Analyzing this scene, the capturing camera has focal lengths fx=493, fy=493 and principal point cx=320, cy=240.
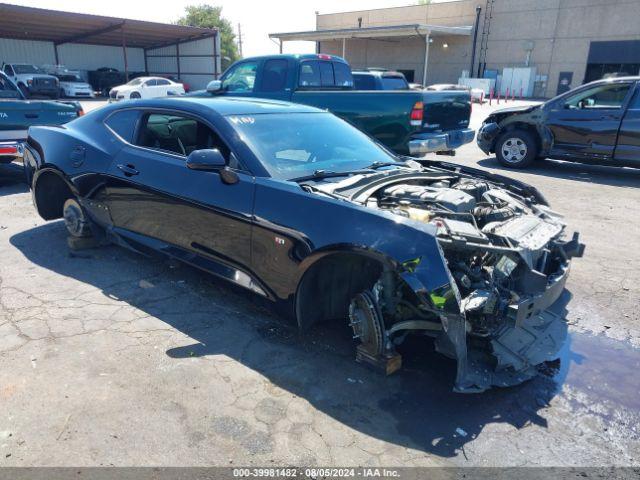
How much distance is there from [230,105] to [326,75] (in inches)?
231

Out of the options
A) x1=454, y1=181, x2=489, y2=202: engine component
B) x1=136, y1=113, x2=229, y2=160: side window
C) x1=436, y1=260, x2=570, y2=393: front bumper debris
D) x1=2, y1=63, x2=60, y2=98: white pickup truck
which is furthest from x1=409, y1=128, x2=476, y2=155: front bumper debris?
x1=2, y1=63, x2=60, y2=98: white pickup truck

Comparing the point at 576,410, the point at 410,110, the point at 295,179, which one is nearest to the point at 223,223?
the point at 295,179

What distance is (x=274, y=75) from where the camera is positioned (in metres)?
9.12

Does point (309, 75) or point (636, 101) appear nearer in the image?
point (636, 101)

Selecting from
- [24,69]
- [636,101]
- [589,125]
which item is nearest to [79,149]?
[589,125]

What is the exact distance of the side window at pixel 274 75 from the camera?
29.7ft

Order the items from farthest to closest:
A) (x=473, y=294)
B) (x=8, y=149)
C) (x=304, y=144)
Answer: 1. (x=8, y=149)
2. (x=304, y=144)
3. (x=473, y=294)

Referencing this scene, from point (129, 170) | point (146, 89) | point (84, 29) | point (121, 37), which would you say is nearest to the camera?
point (129, 170)

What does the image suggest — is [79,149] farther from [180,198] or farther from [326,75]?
[326,75]

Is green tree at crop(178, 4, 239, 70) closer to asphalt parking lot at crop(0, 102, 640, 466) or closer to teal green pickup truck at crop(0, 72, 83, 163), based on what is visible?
teal green pickup truck at crop(0, 72, 83, 163)

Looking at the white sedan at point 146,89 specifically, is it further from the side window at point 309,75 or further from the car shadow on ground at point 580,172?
the car shadow on ground at point 580,172

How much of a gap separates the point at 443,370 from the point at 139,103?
3524mm

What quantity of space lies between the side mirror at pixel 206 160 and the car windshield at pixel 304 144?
28cm

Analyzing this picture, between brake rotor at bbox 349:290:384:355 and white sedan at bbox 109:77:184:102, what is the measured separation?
2618 centimetres
